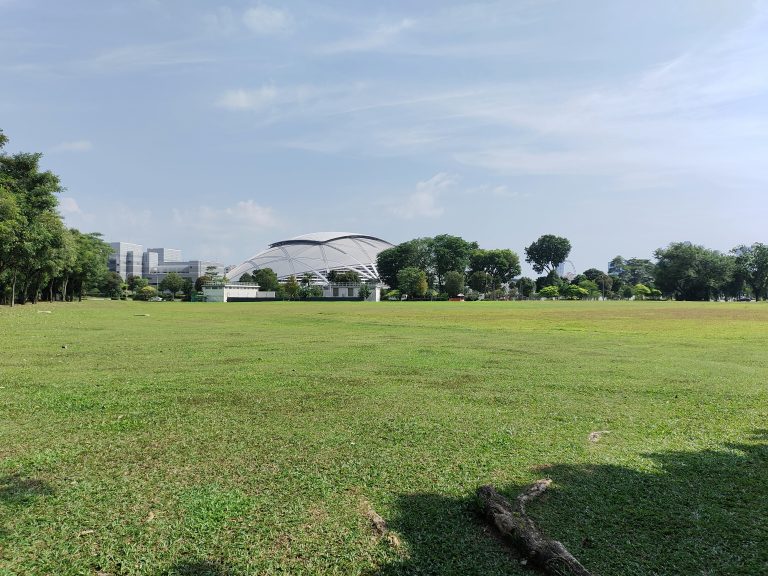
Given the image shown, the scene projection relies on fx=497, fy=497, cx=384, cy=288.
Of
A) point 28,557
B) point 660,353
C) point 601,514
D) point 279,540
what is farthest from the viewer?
point 660,353

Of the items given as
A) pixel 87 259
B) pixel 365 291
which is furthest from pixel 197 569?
pixel 365 291

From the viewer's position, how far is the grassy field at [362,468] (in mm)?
3418

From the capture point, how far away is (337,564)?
10.8ft

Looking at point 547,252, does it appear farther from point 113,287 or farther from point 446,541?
point 446,541

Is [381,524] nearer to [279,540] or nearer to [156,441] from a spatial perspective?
[279,540]

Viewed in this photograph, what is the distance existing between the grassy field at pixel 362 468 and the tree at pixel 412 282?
8817cm

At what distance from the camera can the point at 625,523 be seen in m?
3.92

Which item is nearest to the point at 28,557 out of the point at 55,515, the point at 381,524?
the point at 55,515

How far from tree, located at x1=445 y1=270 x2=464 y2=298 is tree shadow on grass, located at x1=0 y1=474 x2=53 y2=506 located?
97696 mm

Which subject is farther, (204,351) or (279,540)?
(204,351)

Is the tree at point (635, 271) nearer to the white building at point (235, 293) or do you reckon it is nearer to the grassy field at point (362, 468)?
the white building at point (235, 293)

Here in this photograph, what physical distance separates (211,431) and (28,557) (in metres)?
2.82

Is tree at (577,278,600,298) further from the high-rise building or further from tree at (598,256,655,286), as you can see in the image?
the high-rise building

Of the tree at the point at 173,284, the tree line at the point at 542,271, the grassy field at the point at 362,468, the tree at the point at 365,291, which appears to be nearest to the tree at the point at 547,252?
the tree line at the point at 542,271
